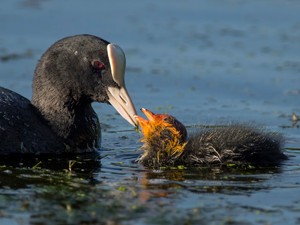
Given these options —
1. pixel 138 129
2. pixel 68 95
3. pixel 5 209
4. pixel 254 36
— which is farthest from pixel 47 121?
pixel 254 36

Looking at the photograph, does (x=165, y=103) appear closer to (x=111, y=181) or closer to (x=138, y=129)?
(x=138, y=129)

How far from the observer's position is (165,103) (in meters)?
12.5

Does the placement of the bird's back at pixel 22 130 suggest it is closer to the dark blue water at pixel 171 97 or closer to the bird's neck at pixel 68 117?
the bird's neck at pixel 68 117

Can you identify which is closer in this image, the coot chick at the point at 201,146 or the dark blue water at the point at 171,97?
the dark blue water at the point at 171,97

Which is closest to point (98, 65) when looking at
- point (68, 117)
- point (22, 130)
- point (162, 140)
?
point (68, 117)

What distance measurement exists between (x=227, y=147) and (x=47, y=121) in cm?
191

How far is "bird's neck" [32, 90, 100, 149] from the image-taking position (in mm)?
10125

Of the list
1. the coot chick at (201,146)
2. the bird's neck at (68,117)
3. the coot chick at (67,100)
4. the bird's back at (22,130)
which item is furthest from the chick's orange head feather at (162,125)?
the bird's back at (22,130)

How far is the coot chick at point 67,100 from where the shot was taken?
984 cm

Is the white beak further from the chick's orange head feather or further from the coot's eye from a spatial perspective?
the chick's orange head feather

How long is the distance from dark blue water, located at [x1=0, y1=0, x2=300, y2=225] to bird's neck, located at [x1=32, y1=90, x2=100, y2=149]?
25 cm

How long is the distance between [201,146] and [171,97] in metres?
3.55

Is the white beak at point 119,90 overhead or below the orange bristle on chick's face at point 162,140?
overhead

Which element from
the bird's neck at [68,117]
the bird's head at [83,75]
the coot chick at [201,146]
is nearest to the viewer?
the coot chick at [201,146]
